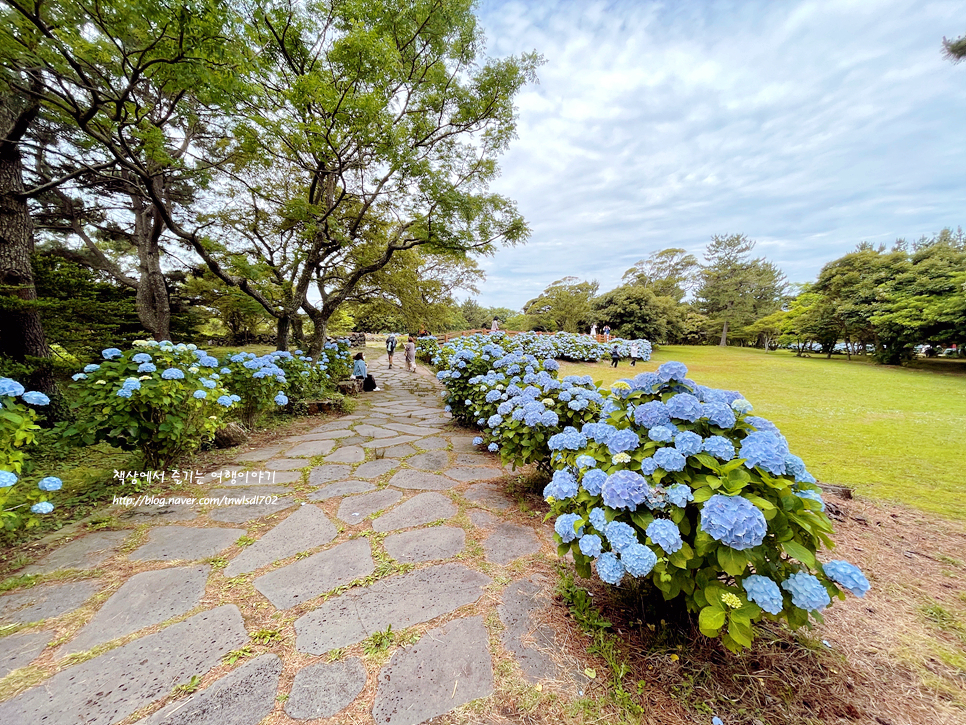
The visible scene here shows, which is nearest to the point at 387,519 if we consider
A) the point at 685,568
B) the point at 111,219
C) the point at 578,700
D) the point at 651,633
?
the point at 578,700

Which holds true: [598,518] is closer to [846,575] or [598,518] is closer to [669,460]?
[669,460]

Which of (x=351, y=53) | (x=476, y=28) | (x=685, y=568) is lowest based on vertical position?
(x=685, y=568)

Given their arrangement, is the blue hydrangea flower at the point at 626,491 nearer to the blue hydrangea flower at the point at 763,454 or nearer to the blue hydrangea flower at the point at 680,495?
the blue hydrangea flower at the point at 680,495

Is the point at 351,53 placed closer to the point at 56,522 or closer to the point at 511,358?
the point at 511,358

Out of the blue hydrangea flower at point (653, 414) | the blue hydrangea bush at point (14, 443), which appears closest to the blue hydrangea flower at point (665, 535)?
the blue hydrangea flower at point (653, 414)

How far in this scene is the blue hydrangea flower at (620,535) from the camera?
3.41 ft

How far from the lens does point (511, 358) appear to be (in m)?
3.33

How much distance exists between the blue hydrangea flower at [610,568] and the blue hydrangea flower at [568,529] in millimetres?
113

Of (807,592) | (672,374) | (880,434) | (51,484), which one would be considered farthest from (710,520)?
(880,434)

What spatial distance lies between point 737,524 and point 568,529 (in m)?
0.52

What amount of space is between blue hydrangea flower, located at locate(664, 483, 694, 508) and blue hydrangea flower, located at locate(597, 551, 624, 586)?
281mm

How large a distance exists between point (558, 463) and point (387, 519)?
1149 mm

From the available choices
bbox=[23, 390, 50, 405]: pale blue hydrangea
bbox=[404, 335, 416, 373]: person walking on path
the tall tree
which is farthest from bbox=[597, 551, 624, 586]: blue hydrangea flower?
the tall tree

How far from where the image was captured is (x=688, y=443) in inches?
44.1
